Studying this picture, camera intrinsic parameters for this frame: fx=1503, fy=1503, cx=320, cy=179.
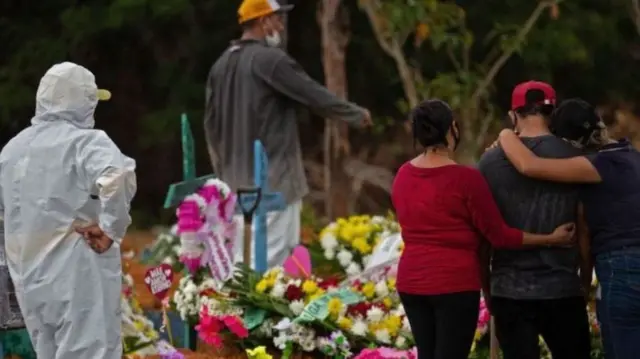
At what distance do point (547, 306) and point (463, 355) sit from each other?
379 mm

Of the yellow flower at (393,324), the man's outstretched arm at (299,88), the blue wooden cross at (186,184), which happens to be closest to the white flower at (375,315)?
the yellow flower at (393,324)

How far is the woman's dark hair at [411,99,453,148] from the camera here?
583cm

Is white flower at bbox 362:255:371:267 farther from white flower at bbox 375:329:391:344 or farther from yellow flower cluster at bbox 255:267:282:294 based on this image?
white flower at bbox 375:329:391:344

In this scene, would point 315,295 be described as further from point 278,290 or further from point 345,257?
point 345,257

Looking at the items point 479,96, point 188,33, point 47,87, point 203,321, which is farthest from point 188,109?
point 47,87

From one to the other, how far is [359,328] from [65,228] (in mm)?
1965

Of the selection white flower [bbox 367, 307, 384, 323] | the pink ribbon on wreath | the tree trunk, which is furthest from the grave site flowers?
the tree trunk

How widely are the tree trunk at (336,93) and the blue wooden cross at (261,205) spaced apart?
5262 mm

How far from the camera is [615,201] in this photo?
5.69 m

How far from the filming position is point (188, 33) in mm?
17406

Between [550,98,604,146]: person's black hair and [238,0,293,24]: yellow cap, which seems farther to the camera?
[238,0,293,24]: yellow cap

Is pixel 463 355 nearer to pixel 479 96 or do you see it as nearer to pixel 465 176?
pixel 465 176

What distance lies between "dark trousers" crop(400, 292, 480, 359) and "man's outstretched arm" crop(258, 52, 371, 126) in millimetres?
3152

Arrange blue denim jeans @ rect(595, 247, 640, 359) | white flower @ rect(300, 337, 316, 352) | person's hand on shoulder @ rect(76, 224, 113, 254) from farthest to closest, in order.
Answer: white flower @ rect(300, 337, 316, 352) < person's hand on shoulder @ rect(76, 224, 113, 254) < blue denim jeans @ rect(595, 247, 640, 359)
